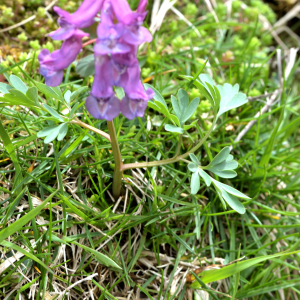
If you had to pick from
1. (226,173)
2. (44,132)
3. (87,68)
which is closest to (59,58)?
(87,68)

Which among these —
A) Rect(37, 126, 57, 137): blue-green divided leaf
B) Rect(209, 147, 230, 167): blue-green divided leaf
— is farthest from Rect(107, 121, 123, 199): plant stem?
Rect(209, 147, 230, 167): blue-green divided leaf

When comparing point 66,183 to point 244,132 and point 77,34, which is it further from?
point 244,132

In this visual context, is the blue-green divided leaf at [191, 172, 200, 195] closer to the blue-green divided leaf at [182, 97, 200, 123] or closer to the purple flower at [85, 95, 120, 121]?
the blue-green divided leaf at [182, 97, 200, 123]

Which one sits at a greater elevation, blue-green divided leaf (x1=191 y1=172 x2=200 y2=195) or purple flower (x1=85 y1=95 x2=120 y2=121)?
purple flower (x1=85 y1=95 x2=120 y2=121)

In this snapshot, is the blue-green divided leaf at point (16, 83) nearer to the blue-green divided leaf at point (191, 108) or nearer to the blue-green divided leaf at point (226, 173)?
the blue-green divided leaf at point (191, 108)

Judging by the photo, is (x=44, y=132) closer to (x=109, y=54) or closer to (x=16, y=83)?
(x=16, y=83)

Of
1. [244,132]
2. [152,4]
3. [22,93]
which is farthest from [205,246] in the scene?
[152,4]
